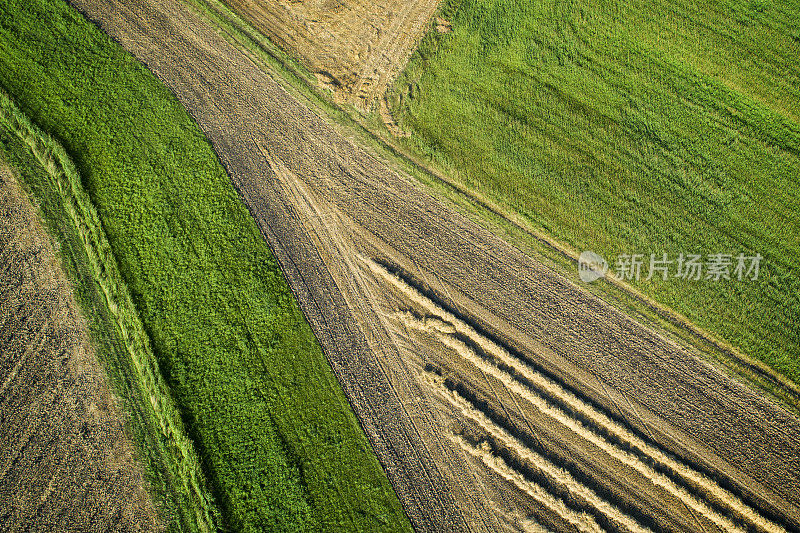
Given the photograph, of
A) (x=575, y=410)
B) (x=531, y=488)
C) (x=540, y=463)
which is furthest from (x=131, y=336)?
(x=575, y=410)

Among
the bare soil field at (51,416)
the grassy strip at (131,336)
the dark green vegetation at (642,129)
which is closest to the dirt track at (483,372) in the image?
the dark green vegetation at (642,129)

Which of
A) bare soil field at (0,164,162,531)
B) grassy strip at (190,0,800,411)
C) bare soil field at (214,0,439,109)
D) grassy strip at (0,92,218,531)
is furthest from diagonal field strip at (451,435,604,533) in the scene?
bare soil field at (214,0,439,109)

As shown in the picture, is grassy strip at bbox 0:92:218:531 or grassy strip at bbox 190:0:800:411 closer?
grassy strip at bbox 0:92:218:531

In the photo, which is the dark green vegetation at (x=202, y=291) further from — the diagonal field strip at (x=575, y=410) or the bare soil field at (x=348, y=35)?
the bare soil field at (x=348, y=35)

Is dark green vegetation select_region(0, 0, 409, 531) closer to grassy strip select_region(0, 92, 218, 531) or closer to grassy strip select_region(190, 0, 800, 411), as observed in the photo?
grassy strip select_region(0, 92, 218, 531)

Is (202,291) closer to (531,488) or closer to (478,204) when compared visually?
(478,204)

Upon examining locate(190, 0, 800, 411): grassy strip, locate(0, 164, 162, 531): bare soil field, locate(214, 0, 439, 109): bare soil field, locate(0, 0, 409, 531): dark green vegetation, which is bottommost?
locate(0, 164, 162, 531): bare soil field

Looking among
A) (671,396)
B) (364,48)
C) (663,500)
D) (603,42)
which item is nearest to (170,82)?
(364,48)
